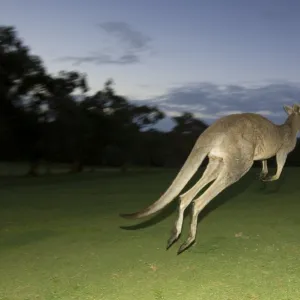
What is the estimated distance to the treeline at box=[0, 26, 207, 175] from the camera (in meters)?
12.9

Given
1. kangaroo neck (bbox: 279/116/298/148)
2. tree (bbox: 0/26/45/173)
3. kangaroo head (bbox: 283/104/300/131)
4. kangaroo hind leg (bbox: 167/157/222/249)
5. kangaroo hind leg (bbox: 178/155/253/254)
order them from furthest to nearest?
tree (bbox: 0/26/45/173)
kangaroo head (bbox: 283/104/300/131)
kangaroo neck (bbox: 279/116/298/148)
kangaroo hind leg (bbox: 167/157/222/249)
kangaroo hind leg (bbox: 178/155/253/254)

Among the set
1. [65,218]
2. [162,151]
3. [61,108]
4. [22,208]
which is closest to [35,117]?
[61,108]

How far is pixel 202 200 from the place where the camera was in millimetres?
4281

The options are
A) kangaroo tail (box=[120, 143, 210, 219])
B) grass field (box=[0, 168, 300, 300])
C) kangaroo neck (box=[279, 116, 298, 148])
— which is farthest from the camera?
kangaroo neck (box=[279, 116, 298, 148])

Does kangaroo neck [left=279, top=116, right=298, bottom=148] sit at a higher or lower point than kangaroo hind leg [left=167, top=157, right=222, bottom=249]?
higher

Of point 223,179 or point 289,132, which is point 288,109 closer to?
point 289,132

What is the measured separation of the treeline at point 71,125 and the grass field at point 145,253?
20.1ft

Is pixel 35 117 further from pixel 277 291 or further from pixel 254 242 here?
pixel 277 291

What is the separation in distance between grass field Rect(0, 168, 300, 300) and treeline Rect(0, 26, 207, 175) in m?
6.14

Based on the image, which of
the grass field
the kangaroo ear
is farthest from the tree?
the kangaroo ear

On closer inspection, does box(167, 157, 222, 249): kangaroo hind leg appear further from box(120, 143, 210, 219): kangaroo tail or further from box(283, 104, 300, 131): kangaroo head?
box(283, 104, 300, 131): kangaroo head

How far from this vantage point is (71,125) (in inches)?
524

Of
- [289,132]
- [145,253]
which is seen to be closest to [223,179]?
[145,253]

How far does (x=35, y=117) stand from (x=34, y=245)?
29.4 feet
